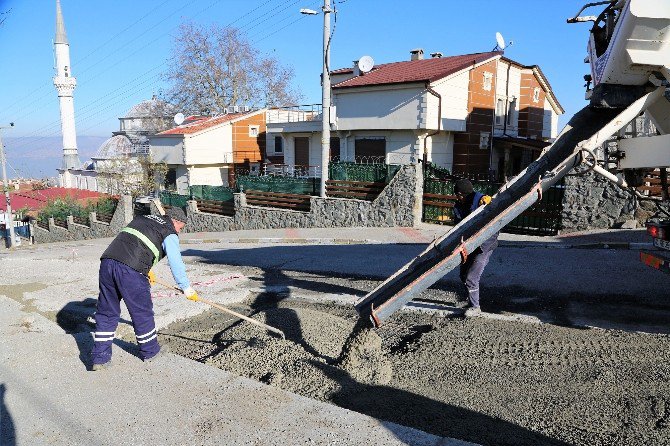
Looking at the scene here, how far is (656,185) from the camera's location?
7023 millimetres

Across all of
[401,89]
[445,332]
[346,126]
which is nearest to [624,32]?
[445,332]

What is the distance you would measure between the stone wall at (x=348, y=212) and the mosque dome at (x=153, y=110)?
1153 inches

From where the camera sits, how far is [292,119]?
30.5m

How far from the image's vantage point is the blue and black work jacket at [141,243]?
13.6 ft

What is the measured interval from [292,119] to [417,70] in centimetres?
1130

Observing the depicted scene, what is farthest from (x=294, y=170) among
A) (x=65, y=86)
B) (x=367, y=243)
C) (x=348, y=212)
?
(x=65, y=86)

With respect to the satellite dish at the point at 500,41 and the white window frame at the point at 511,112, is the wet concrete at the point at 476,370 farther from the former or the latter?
the white window frame at the point at 511,112

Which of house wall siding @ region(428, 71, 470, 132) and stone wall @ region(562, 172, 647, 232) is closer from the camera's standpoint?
stone wall @ region(562, 172, 647, 232)

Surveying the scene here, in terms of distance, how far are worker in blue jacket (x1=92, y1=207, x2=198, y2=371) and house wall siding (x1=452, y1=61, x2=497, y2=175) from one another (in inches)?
725

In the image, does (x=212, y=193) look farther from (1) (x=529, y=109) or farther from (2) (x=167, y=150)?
(1) (x=529, y=109)

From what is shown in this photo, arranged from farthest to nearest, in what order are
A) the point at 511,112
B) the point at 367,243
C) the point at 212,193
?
the point at 511,112
the point at 212,193
the point at 367,243

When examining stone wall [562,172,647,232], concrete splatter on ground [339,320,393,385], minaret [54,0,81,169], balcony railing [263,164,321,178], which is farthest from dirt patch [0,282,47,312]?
minaret [54,0,81,169]

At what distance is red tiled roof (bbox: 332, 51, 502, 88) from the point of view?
19.4m

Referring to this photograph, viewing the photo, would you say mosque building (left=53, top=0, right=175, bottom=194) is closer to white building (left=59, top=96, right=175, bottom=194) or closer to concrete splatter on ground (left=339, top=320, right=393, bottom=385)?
white building (left=59, top=96, right=175, bottom=194)
